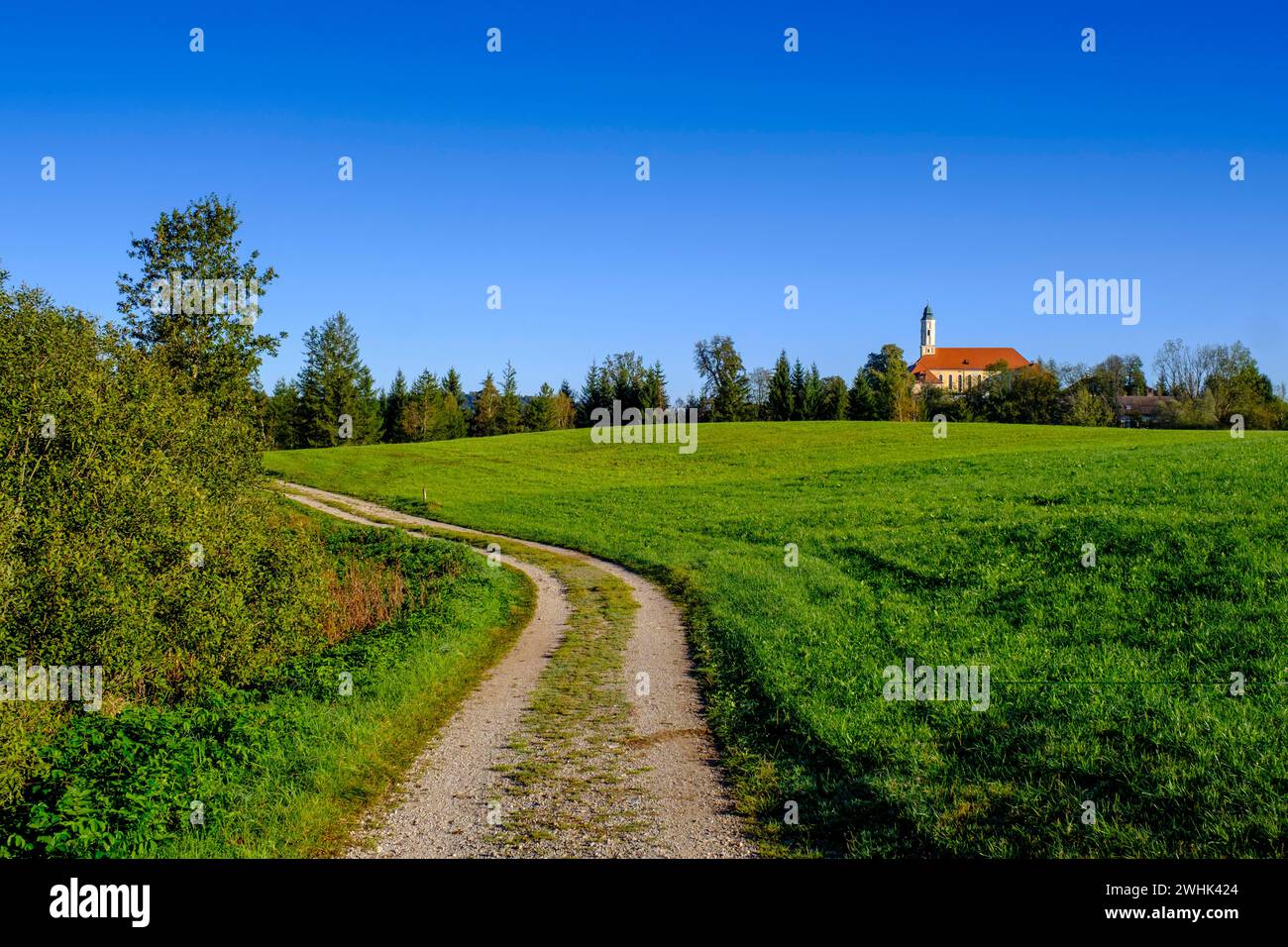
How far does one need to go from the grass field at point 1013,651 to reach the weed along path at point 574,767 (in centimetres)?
63

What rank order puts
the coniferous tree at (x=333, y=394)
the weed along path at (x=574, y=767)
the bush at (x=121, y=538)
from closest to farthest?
1. the weed along path at (x=574, y=767)
2. the bush at (x=121, y=538)
3. the coniferous tree at (x=333, y=394)

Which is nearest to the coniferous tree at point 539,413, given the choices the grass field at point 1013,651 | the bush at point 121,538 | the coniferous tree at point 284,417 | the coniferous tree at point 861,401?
the coniferous tree at point 284,417

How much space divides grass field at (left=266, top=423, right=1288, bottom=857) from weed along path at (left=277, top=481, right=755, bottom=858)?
631 millimetres

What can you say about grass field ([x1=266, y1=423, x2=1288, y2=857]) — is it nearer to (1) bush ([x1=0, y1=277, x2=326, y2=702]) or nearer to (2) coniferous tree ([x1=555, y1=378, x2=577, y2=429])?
(1) bush ([x1=0, y1=277, x2=326, y2=702])

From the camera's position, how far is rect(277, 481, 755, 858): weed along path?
7.54 m

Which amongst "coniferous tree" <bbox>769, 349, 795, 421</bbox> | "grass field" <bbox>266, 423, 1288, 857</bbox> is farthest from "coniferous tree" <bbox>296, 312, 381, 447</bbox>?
"grass field" <bbox>266, 423, 1288, 857</bbox>

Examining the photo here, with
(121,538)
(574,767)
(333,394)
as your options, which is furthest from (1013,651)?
(333,394)

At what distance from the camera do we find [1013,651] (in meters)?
12.8

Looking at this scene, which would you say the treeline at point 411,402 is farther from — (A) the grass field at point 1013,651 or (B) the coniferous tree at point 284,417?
(A) the grass field at point 1013,651

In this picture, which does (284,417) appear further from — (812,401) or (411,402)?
(812,401)

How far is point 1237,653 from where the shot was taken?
11.4m

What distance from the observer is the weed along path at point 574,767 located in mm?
7535

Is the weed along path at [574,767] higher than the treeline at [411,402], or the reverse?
the treeline at [411,402]
